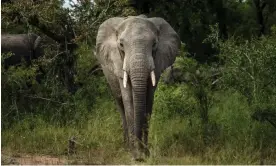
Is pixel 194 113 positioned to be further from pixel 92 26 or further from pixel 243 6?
pixel 243 6

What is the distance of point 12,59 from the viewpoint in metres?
12.2

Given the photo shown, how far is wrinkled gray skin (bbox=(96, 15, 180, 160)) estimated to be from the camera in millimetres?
7449

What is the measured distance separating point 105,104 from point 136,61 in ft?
10.4

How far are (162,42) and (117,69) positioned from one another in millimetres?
875

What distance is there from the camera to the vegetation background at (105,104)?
7.85 metres

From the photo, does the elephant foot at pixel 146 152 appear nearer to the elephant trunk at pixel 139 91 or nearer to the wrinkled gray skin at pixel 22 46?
the elephant trunk at pixel 139 91

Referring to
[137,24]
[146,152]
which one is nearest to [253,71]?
[137,24]

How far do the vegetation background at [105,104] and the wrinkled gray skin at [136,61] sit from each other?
0.36 metres

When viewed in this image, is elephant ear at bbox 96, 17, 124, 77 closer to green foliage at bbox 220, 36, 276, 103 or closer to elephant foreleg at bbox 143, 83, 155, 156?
elephant foreleg at bbox 143, 83, 155, 156

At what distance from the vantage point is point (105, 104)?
10.5m

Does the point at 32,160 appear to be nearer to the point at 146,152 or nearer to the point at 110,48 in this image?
the point at 146,152

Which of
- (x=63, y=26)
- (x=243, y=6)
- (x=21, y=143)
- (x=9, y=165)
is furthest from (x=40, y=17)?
(x=243, y=6)

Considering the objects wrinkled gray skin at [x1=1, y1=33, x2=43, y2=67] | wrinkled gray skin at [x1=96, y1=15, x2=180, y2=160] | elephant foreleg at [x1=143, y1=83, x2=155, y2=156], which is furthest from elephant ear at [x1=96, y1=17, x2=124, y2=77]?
wrinkled gray skin at [x1=1, y1=33, x2=43, y2=67]

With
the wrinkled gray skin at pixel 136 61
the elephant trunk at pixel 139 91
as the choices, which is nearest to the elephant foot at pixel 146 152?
the wrinkled gray skin at pixel 136 61
